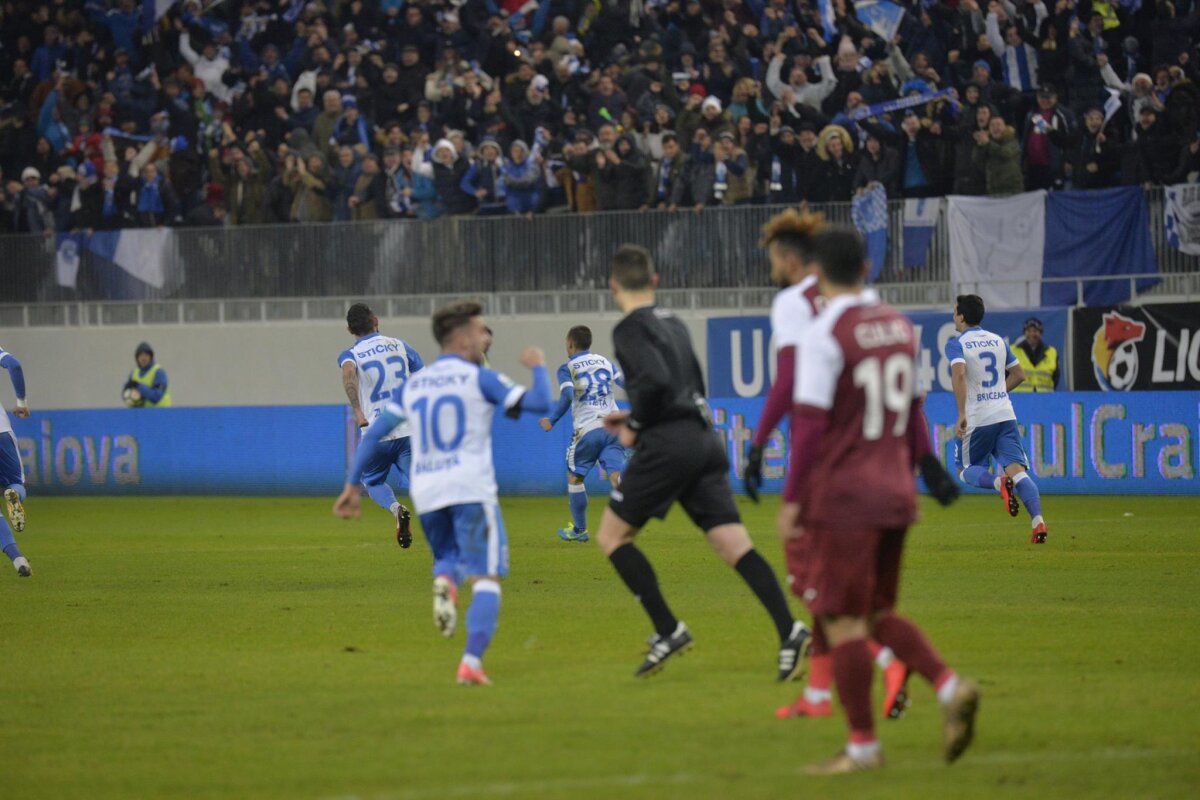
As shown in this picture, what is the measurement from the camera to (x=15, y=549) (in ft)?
48.5

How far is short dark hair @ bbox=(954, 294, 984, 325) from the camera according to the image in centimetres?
1597

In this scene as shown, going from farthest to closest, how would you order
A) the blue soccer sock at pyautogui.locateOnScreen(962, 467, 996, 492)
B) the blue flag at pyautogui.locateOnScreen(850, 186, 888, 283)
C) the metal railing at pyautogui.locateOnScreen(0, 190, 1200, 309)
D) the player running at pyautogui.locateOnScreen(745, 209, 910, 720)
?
the metal railing at pyautogui.locateOnScreen(0, 190, 1200, 309), the blue flag at pyautogui.locateOnScreen(850, 186, 888, 283), the blue soccer sock at pyautogui.locateOnScreen(962, 467, 996, 492), the player running at pyautogui.locateOnScreen(745, 209, 910, 720)

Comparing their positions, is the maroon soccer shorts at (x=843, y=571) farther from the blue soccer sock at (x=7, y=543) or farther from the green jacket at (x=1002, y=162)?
the green jacket at (x=1002, y=162)

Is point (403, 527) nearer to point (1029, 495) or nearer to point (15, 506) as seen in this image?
point (15, 506)

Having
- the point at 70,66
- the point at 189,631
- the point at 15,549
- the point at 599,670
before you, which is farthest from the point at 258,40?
the point at 599,670

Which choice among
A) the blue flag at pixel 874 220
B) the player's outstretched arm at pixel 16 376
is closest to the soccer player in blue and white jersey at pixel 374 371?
the player's outstretched arm at pixel 16 376

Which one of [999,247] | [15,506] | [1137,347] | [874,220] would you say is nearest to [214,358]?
[874,220]

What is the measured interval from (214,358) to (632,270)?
854 inches

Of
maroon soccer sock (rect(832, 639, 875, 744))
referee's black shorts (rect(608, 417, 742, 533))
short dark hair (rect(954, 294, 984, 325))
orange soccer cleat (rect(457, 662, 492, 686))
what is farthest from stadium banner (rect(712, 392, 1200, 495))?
maroon soccer sock (rect(832, 639, 875, 744))

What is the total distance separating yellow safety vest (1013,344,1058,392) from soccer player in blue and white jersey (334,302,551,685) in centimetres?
1580

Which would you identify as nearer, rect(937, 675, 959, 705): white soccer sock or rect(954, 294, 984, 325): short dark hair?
rect(937, 675, 959, 705): white soccer sock

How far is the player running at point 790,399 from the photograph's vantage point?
7.70 m

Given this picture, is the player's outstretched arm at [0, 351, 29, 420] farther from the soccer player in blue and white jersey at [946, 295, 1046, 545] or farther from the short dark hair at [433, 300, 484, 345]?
the soccer player in blue and white jersey at [946, 295, 1046, 545]

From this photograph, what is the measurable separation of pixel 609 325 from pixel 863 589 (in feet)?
68.1
